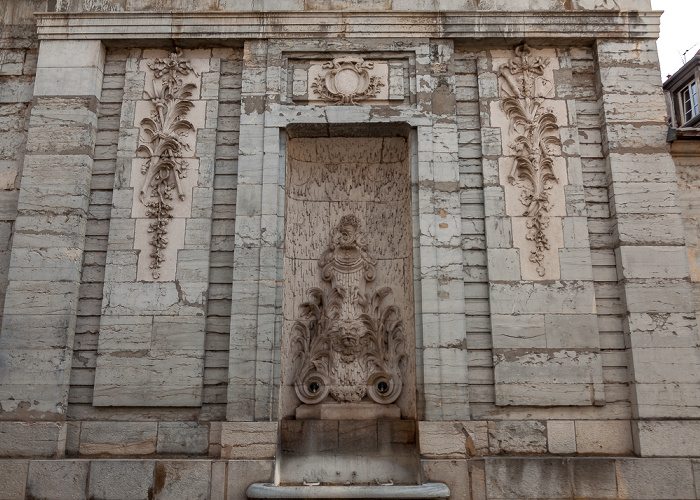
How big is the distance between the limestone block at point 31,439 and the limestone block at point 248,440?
1.69 metres

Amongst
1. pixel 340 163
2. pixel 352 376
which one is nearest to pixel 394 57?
pixel 340 163

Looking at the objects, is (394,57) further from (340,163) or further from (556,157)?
(556,157)

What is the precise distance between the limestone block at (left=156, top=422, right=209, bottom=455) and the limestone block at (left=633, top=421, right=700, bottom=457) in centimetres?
445

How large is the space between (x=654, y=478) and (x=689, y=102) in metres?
16.6

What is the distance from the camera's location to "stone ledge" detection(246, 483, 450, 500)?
6.05m

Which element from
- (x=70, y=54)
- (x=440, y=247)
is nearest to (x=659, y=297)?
(x=440, y=247)

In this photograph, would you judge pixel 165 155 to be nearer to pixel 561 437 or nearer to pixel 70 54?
pixel 70 54

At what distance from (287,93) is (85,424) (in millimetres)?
4305

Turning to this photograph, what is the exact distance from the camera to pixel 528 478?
6.35 m

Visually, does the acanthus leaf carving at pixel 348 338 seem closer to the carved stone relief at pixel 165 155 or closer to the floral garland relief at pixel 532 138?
the carved stone relief at pixel 165 155

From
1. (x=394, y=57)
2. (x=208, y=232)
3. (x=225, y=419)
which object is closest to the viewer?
(x=225, y=419)

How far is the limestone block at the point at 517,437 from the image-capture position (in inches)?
259

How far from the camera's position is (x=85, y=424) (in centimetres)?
671

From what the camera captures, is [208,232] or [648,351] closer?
[648,351]
